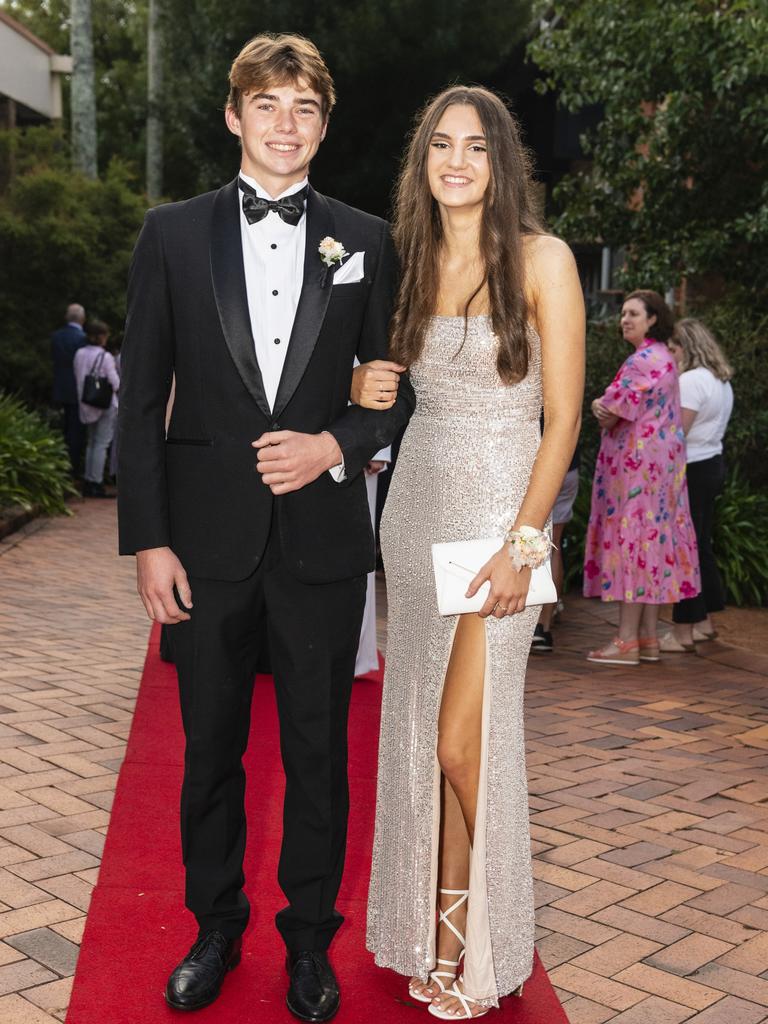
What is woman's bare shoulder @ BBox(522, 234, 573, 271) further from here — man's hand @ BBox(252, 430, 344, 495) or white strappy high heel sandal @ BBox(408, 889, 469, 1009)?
white strappy high heel sandal @ BBox(408, 889, 469, 1009)

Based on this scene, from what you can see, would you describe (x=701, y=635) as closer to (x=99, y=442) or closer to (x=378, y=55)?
(x=99, y=442)

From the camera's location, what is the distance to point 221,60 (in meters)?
21.3

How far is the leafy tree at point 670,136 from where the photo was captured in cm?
1070

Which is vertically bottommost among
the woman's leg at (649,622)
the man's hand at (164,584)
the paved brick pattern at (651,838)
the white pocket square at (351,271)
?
the paved brick pattern at (651,838)

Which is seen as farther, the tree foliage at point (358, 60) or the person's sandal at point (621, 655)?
the tree foliage at point (358, 60)

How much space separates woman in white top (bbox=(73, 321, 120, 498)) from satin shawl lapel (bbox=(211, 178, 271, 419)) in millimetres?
11719

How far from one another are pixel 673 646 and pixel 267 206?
19.0 feet

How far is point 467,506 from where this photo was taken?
10.1 feet

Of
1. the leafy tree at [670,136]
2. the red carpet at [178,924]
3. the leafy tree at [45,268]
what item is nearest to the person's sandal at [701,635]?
the red carpet at [178,924]

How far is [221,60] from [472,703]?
20.2 metres

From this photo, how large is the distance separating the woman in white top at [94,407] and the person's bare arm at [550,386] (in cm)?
1187

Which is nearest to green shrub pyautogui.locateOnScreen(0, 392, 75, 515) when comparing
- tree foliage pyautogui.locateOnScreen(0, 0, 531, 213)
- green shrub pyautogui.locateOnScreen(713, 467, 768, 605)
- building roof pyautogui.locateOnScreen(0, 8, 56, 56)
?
green shrub pyautogui.locateOnScreen(713, 467, 768, 605)

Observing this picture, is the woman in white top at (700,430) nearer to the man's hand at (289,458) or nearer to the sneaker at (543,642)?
the sneaker at (543,642)

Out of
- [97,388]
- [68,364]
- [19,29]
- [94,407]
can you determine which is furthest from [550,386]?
[19,29]
